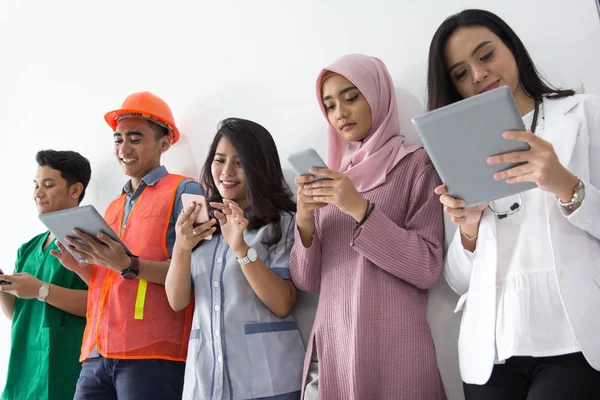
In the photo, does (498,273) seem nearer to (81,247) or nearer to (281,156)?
(281,156)

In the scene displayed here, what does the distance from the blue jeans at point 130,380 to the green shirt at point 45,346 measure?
32 cm

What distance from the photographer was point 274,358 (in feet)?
5.87

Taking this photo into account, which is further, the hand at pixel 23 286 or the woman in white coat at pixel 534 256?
the hand at pixel 23 286

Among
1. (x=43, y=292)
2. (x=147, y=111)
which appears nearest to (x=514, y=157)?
(x=147, y=111)

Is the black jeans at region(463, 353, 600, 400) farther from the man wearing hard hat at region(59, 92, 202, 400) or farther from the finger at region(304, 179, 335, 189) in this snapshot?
the man wearing hard hat at region(59, 92, 202, 400)

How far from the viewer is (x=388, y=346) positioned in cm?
153

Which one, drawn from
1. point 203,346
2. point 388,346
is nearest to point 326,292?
point 388,346

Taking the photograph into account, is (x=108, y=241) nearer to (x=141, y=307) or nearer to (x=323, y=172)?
(x=141, y=307)

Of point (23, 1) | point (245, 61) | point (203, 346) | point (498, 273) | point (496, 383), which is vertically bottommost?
point (496, 383)

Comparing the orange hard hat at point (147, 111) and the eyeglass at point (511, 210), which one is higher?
the orange hard hat at point (147, 111)

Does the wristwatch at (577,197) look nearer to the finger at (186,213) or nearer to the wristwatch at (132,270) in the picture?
the finger at (186,213)

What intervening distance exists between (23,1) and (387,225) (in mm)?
3330

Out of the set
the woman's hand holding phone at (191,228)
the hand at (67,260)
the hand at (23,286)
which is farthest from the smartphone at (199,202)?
the hand at (23,286)

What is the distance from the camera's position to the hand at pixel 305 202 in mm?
1552
